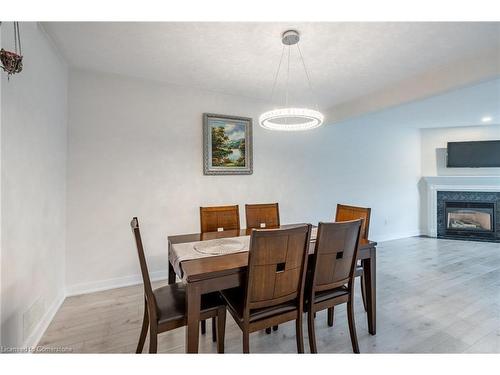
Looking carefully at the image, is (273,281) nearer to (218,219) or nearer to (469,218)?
(218,219)

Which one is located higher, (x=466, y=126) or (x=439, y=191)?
(x=466, y=126)

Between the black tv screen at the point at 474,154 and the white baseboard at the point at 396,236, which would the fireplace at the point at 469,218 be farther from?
the black tv screen at the point at 474,154

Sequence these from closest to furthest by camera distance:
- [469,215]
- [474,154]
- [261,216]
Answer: [261,216] < [474,154] < [469,215]

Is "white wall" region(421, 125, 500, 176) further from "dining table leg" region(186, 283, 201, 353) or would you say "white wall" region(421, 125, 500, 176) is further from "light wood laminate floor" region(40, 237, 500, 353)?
"dining table leg" region(186, 283, 201, 353)

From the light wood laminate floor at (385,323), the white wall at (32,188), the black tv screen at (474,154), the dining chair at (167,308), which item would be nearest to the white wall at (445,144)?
the black tv screen at (474,154)

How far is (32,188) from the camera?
5.85 feet

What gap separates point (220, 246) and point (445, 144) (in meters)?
5.87

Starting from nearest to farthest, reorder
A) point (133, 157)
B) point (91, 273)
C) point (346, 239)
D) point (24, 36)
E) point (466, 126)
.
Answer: point (346, 239)
point (24, 36)
point (91, 273)
point (133, 157)
point (466, 126)

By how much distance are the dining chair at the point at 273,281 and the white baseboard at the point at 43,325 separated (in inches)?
59.5

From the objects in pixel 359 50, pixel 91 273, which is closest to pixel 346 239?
pixel 359 50

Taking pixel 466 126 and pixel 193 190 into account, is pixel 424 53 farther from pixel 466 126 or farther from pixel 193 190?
pixel 466 126

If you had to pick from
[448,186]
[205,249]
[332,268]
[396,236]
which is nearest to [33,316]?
[205,249]

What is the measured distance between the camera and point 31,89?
1.77 metres
